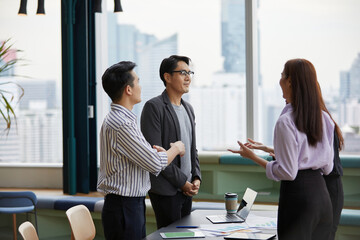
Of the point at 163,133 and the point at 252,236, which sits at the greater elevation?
the point at 163,133

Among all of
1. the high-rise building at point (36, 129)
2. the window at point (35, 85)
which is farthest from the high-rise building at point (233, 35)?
the high-rise building at point (36, 129)

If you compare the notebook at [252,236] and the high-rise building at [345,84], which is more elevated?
the high-rise building at [345,84]

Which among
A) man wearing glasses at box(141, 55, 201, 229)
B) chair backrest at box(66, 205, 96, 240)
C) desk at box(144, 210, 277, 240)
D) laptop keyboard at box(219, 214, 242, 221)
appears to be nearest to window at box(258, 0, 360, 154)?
man wearing glasses at box(141, 55, 201, 229)

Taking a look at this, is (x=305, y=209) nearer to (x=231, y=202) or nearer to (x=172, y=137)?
(x=231, y=202)

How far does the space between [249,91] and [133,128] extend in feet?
9.36

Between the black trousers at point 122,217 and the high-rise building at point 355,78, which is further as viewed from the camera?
the high-rise building at point 355,78

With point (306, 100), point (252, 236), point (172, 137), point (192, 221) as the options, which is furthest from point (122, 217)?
point (306, 100)

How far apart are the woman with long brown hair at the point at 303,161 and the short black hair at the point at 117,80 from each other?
2.84 feet

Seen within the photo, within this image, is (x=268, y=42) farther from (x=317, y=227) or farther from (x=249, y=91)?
(x=317, y=227)

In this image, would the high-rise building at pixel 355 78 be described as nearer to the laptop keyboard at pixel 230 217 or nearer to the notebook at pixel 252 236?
the laptop keyboard at pixel 230 217

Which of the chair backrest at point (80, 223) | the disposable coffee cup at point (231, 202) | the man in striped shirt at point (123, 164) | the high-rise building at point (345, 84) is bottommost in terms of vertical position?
the chair backrest at point (80, 223)

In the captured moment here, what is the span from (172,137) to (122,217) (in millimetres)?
760

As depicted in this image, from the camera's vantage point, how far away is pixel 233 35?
5.42 m

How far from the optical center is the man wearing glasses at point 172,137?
3135 millimetres
